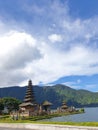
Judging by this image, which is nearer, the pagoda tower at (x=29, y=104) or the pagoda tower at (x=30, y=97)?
the pagoda tower at (x=29, y=104)

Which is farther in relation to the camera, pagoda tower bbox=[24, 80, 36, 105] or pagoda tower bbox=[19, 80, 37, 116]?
pagoda tower bbox=[24, 80, 36, 105]

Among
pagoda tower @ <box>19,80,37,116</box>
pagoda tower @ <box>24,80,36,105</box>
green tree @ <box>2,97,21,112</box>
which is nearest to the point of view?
pagoda tower @ <box>19,80,37,116</box>

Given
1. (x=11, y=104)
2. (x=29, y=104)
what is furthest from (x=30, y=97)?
(x=11, y=104)

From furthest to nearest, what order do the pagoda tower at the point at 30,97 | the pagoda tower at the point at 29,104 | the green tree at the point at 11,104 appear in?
the green tree at the point at 11,104
the pagoda tower at the point at 30,97
the pagoda tower at the point at 29,104

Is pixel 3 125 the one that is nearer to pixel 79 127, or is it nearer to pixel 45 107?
pixel 79 127

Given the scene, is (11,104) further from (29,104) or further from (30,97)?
(29,104)

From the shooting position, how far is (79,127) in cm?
3002

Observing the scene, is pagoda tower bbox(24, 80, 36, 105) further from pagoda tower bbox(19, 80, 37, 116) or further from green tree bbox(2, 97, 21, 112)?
green tree bbox(2, 97, 21, 112)

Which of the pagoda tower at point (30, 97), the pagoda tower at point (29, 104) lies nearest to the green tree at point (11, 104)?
the pagoda tower at point (30, 97)

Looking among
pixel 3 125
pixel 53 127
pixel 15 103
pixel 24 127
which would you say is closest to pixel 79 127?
pixel 53 127

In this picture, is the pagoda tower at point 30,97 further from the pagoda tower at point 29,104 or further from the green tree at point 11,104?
the green tree at point 11,104

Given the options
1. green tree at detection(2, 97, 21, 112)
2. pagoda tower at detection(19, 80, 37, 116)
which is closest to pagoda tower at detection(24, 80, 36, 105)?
pagoda tower at detection(19, 80, 37, 116)

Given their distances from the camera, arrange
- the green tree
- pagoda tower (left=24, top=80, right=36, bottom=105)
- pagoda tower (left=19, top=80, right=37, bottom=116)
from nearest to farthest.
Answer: pagoda tower (left=19, top=80, right=37, bottom=116) → pagoda tower (left=24, top=80, right=36, bottom=105) → the green tree

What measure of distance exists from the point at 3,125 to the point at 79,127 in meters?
18.2
